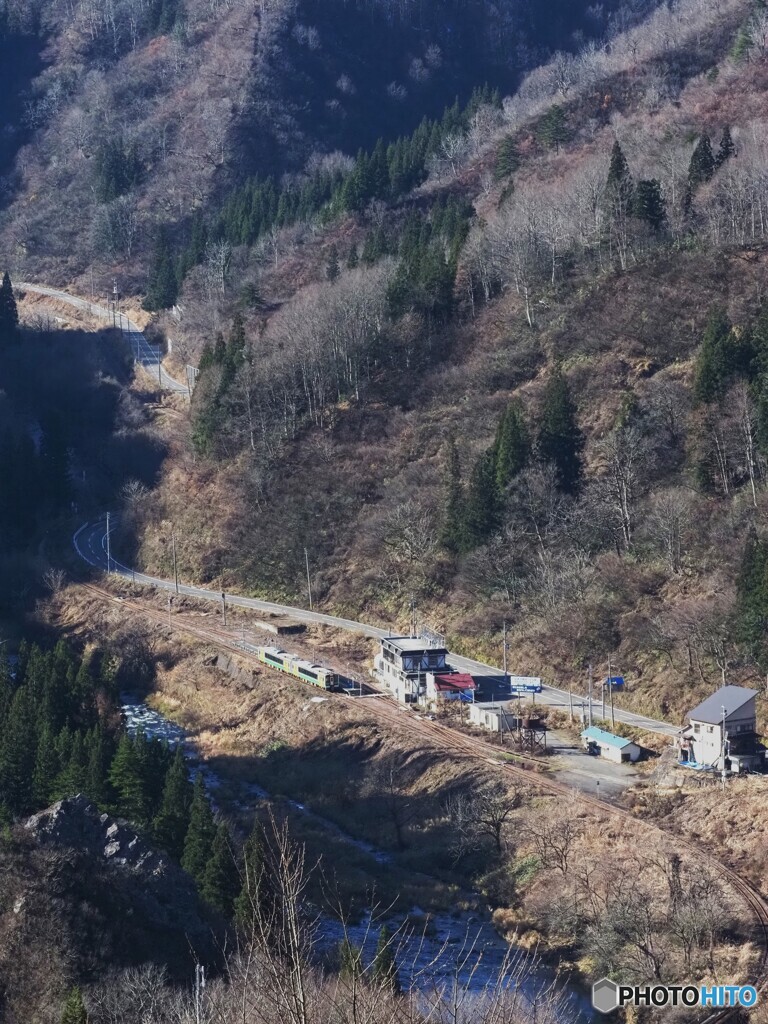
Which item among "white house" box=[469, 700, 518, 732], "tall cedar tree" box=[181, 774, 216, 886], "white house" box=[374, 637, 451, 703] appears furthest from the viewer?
"white house" box=[374, 637, 451, 703]

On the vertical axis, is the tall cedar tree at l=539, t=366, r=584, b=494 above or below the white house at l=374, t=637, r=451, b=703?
above

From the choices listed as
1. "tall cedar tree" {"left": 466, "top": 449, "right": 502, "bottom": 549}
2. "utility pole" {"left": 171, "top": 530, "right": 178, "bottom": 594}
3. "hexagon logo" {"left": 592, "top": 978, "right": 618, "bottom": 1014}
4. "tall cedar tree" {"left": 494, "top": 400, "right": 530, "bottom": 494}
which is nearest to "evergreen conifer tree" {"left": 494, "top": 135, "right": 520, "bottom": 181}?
"tall cedar tree" {"left": 494, "top": 400, "right": 530, "bottom": 494}

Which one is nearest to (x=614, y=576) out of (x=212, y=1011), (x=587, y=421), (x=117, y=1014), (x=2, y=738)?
(x=587, y=421)

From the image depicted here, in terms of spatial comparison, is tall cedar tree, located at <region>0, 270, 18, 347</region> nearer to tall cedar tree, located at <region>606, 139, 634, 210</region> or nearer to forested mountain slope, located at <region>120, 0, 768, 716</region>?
forested mountain slope, located at <region>120, 0, 768, 716</region>

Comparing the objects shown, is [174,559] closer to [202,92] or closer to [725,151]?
[725,151]

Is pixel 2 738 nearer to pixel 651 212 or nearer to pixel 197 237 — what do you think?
pixel 651 212

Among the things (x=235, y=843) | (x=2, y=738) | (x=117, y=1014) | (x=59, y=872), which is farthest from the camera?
(x=2, y=738)

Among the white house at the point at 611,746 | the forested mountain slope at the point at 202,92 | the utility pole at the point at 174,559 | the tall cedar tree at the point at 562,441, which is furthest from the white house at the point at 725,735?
the forested mountain slope at the point at 202,92

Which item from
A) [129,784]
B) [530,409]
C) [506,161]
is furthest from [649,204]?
[129,784]
